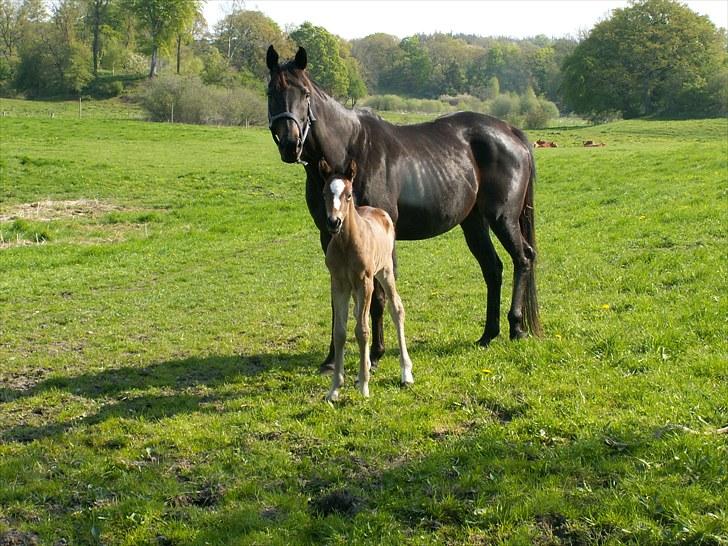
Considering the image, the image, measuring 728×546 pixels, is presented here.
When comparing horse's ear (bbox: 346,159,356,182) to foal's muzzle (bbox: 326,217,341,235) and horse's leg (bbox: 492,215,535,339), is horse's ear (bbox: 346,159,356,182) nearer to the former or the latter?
foal's muzzle (bbox: 326,217,341,235)

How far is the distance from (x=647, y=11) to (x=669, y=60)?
6.83m

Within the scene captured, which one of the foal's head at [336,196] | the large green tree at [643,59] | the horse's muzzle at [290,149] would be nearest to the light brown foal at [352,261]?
the foal's head at [336,196]

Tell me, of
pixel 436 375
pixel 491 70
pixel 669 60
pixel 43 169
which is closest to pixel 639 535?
pixel 436 375

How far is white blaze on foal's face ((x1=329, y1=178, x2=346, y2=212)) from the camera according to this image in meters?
5.95

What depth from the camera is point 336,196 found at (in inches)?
236

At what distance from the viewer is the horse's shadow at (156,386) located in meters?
6.27

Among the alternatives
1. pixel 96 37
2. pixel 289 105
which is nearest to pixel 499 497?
pixel 289 105

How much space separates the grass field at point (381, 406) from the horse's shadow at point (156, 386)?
0.11 feet

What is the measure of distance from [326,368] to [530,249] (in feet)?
9.43

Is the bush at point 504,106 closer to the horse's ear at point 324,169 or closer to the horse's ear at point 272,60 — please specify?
the horse's ear at point 272,60

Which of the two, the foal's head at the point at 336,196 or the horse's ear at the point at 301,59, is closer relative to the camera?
the foal's head at the point at 336,196

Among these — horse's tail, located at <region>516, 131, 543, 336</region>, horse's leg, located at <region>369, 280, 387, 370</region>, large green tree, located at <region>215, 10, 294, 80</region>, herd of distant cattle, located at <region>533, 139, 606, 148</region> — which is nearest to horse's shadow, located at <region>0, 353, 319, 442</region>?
horse's leg, located at <region>369, 280, 387, 370</region>

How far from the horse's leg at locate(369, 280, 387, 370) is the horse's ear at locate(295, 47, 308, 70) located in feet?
7.42

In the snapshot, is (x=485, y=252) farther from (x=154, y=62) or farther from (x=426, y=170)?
(x=154, y=62)
